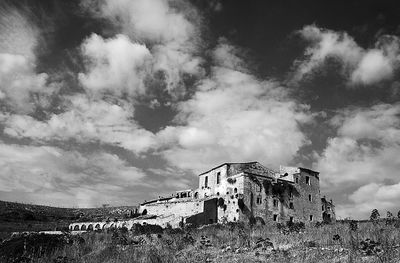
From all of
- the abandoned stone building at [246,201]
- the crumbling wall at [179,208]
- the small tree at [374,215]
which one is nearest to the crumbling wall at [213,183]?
the abandoned stone building at [246,201]

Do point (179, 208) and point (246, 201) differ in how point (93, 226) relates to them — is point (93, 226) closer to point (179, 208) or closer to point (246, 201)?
point (179, 208)

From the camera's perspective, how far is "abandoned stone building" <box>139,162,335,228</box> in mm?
48969

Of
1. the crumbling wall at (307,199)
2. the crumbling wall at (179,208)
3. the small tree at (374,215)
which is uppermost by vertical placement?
the crumbling wall at (307,199)

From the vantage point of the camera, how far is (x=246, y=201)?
162ft

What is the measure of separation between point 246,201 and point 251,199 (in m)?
1.02

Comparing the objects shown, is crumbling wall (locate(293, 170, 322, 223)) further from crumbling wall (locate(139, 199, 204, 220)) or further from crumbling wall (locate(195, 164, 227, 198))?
crumbling wall (locate(139, 199, 204, 220))

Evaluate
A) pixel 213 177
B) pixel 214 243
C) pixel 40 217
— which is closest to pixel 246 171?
pixel 213 177

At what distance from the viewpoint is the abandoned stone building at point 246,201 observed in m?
48.8

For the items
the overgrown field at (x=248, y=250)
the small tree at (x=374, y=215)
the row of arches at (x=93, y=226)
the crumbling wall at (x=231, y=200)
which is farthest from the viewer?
the row of arches at (x=93, y=226)

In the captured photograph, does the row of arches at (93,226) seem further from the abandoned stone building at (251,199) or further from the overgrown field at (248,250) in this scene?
the overgrown field at (248,250)

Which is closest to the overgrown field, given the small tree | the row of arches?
the small tree

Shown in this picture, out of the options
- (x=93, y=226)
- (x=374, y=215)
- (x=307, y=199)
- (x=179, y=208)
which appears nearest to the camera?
(x=374, y=215)

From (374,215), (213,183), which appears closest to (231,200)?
(213,183)

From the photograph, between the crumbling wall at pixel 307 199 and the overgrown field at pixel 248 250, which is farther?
the crumbling wall at pixel 307 199
